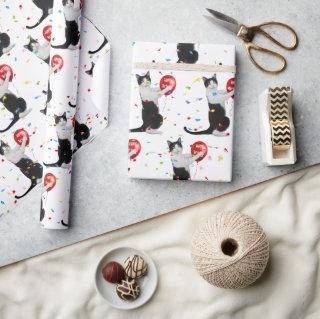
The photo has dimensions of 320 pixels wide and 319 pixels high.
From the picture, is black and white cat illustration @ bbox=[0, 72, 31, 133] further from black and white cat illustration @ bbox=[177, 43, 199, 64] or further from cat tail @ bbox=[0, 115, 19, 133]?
black and white cat illustration @ bbox=[177, 43, 199, 64]

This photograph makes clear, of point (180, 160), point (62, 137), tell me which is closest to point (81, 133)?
point (62, 137)

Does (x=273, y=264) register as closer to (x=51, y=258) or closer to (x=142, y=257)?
(x=142, y=257)

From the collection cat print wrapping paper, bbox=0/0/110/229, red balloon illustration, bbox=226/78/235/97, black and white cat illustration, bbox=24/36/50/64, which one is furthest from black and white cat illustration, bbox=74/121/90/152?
red balloon illustration, bbox=226/78/235/97

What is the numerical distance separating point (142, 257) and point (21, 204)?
0.19 meters

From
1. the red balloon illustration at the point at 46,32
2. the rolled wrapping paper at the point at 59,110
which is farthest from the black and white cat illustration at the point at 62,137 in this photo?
the red balloon illustration at the point at 46,32

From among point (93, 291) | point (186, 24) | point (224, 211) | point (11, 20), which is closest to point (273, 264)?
point (224, 211)

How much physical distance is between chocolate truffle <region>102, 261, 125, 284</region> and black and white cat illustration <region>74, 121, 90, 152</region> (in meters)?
0.17

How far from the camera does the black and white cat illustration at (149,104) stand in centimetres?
85

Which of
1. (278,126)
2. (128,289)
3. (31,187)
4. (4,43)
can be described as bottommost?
(128,289)

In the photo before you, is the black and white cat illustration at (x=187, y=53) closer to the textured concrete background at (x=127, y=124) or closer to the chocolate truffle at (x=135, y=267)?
the textured concrete background at (x=127, y=124)

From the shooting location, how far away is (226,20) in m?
0.86

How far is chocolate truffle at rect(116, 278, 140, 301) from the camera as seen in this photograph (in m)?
0.84

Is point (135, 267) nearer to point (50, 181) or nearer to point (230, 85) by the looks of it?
point (50, 181)

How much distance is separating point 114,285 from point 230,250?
0.17m
